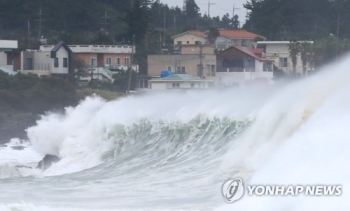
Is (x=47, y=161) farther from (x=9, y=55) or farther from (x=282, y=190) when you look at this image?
(x=9, y=55)

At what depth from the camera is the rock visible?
109 ft

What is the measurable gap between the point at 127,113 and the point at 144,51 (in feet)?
120

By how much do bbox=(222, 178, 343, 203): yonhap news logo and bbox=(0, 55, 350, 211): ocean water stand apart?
0.51 feet

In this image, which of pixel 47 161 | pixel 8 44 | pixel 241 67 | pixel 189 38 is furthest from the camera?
pixel 189 38

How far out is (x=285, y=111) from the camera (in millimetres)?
26359

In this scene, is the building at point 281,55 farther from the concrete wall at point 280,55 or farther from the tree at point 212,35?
the tree at point 212,35

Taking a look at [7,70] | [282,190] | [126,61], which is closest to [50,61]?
[7,70]

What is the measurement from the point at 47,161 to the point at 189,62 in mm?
29966

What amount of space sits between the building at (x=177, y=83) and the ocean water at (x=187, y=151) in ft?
53.6

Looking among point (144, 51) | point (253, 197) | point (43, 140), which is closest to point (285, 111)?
point (253, 197)

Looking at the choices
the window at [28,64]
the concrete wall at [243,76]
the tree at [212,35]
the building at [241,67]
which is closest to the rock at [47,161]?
the concrete wall at [243,76]

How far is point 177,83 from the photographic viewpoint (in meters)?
55.8

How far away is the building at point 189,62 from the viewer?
2427 inches

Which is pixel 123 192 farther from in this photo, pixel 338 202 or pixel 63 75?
pixel 63 75
